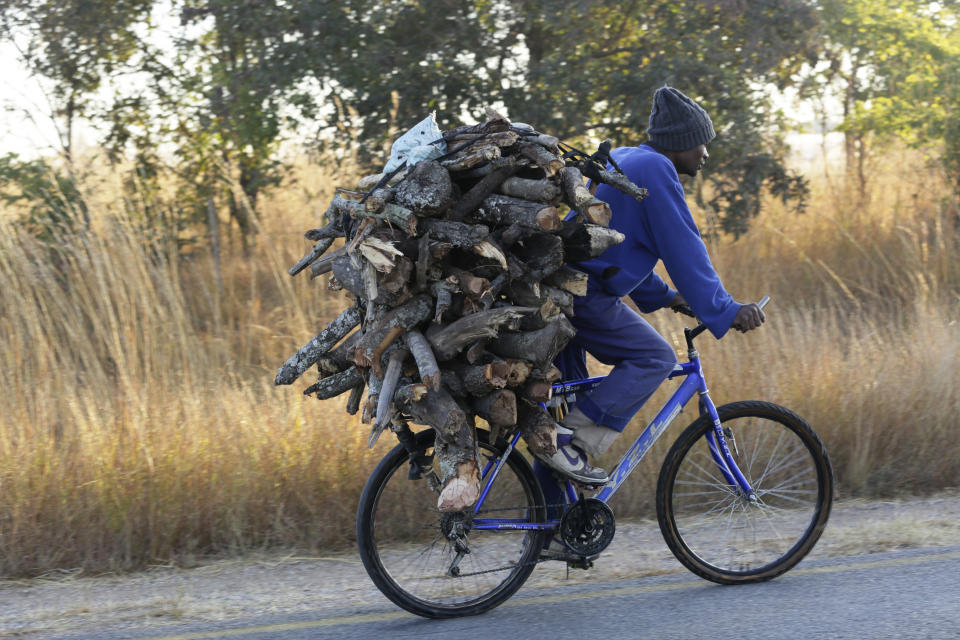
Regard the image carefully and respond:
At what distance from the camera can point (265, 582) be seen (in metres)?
4.89

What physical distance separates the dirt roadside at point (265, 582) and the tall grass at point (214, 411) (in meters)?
0.20

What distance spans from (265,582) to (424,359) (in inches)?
70.6

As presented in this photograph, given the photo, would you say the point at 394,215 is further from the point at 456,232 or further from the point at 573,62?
the point at 573,62

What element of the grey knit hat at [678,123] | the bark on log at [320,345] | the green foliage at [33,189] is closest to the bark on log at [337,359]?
the bark on log at [320,345]

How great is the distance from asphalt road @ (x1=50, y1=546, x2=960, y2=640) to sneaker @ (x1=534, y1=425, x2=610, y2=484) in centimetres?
56

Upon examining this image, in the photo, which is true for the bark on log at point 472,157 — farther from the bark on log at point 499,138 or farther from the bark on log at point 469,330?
the bark on log at point 469,330

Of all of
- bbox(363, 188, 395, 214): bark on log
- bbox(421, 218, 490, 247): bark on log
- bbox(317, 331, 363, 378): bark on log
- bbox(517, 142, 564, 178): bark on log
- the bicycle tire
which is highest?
bbox(517, 142, 564, 178): bark on log

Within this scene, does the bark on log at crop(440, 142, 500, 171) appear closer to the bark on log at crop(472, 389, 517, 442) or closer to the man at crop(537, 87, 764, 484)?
the man at crop(537, 87, 764, 484)

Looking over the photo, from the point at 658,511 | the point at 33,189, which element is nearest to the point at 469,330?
the point at 658,511

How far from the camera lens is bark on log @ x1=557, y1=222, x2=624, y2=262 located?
3891 mm

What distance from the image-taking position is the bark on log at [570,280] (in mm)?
3984

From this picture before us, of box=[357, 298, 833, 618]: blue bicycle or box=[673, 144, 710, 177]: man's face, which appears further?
box=[673, 144, 710, 177]: man's face

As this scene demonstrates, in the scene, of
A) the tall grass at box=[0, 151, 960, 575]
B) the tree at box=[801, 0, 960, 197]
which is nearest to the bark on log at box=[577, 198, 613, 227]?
the tall grass at box=[0, 151, 960, 575]

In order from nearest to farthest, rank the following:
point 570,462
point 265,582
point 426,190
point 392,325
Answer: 1. point 426,190
2. point 392,325
3. point 570,462
4. point 265,582
